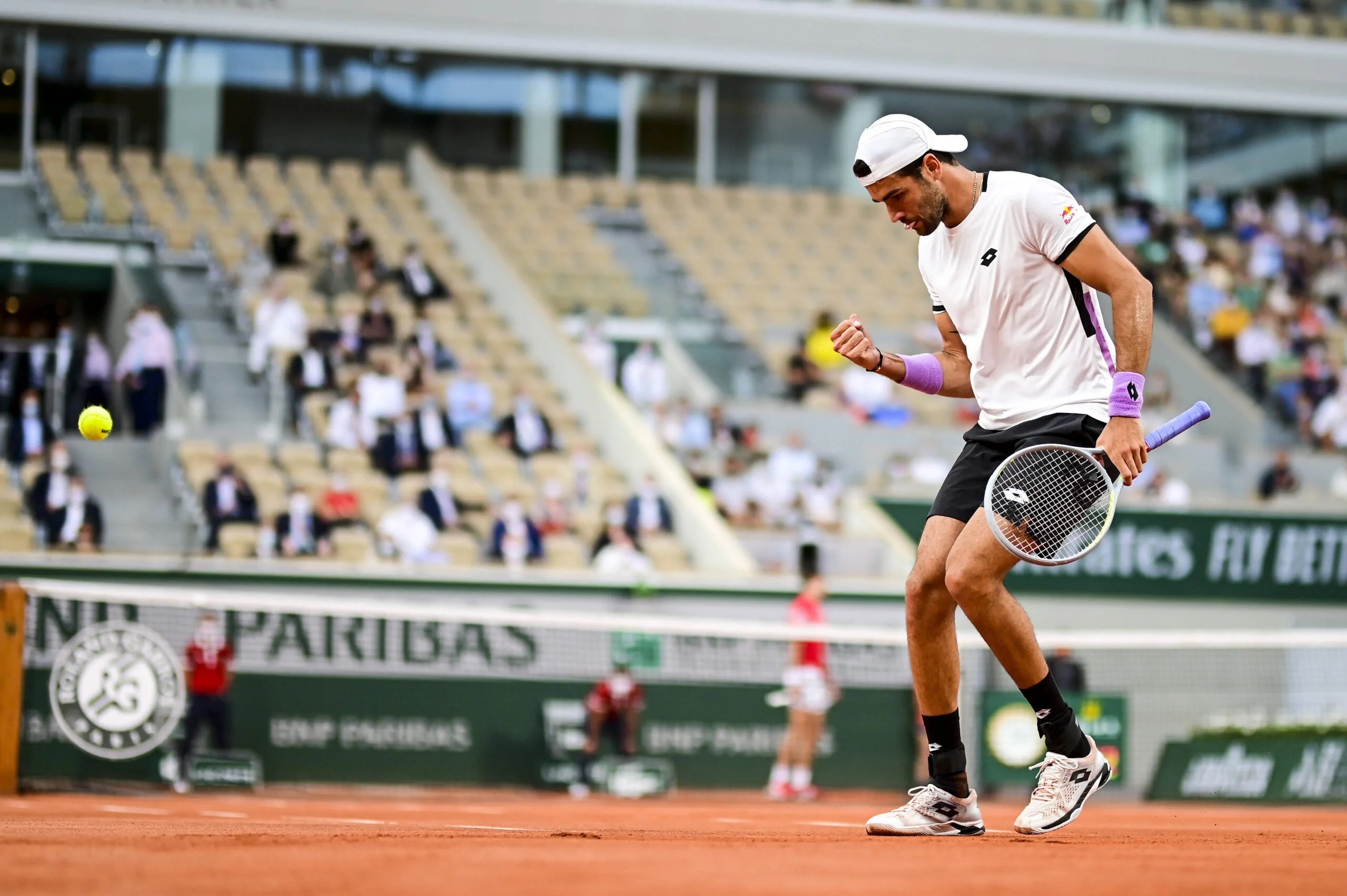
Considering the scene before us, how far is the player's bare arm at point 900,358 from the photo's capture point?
613cm

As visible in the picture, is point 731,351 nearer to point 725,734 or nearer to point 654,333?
point 654,333

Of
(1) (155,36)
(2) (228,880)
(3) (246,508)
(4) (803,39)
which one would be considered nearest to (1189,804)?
(3) (246,508)

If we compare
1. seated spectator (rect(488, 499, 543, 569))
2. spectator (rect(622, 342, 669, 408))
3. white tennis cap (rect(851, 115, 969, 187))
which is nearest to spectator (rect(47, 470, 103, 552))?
seated spectator (rect(488, 499, 543, 569))

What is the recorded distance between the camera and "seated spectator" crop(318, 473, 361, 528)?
55.1 ft

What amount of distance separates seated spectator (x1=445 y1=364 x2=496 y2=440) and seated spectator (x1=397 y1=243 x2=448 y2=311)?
113 inches

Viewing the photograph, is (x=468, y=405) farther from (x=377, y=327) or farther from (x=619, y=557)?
(x=619, y=557)

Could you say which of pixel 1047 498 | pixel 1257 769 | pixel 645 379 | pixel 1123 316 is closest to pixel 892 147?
pixel 1123 316

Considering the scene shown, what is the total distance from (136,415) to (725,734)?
7.89 metres

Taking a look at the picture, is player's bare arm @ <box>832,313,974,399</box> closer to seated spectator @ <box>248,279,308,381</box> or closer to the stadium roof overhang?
seated spectator @ <box>248,279,308,381</box>

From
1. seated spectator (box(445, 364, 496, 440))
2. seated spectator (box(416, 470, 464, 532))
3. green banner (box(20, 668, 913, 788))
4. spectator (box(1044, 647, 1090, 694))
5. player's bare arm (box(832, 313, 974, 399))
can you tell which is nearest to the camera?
player's bare arm (box(832, 313, 974, 399))

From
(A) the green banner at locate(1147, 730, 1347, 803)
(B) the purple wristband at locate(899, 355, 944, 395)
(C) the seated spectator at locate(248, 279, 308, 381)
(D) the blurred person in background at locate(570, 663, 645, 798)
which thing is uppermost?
(C) the seated spectator at locate(248, 279, 308, 381)

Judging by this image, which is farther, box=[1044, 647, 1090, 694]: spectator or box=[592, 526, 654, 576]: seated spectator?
box=[592, 526, 654, 576]: seated spectator

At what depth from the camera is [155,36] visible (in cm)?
2742

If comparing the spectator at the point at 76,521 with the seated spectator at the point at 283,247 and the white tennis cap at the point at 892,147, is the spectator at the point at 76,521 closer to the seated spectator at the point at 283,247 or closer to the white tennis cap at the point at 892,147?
the seated spectator at the point at 283,247
